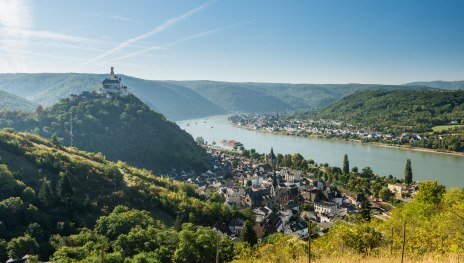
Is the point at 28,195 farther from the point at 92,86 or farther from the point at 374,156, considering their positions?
the point at 92,86

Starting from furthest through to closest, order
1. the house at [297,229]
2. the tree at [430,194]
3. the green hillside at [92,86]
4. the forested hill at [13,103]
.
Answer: the green hillside at [92,86] < the forested hill at [13,103] < the house at [297,229] < the tree at [430,194]

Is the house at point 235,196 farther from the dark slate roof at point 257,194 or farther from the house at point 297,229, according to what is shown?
the house at point 297,229

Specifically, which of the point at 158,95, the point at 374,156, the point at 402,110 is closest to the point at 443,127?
the point at 402,110

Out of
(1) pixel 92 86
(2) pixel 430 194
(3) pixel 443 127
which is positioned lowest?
(2) pixel 430 194

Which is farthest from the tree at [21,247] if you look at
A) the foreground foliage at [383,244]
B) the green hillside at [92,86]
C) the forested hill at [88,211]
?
the green hillside at [92,86]

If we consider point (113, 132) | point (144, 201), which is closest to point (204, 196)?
point (144, 201)

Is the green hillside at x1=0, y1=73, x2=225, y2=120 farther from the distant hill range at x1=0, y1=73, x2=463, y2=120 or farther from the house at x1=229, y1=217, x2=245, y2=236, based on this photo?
the house at x1=229, y1=217, x2=245, y2=236

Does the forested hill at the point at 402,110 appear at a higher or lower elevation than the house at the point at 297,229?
higher
